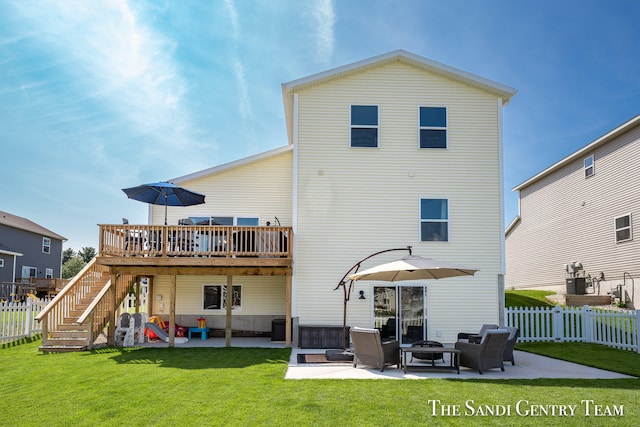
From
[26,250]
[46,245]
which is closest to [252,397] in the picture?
[26,250]

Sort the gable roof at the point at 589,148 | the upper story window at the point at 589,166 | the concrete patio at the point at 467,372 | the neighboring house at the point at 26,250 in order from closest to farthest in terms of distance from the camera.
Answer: the concrete patio at the point at 467,372, the gable roof at the point at 589,148, the upper story window at the point at 589,166, the neighboring house at the point at 26,250

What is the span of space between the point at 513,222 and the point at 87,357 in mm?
23913

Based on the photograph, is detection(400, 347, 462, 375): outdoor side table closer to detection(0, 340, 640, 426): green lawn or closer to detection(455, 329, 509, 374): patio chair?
detection(455, 329, 509, 374): patio chair

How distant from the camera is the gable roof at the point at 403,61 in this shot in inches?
580

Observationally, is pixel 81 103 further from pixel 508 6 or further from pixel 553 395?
pixel 553 395

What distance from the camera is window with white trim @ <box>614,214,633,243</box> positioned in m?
19.2

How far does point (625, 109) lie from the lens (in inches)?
928

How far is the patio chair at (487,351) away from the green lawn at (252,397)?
919mm

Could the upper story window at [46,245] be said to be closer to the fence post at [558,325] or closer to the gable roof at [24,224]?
the gable roof at [24,224]

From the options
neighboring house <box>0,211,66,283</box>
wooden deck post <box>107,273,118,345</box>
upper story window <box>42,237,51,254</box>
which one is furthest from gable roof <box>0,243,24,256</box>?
wooden deck post <box>107,273,118,345</box>

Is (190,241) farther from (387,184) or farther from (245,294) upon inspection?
(387,184)

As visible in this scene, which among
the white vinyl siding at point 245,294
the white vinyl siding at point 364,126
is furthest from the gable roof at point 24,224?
the white vinyl siding at point 364,126

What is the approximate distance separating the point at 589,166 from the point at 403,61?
1166cm

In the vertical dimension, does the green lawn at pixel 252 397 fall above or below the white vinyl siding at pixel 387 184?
below
